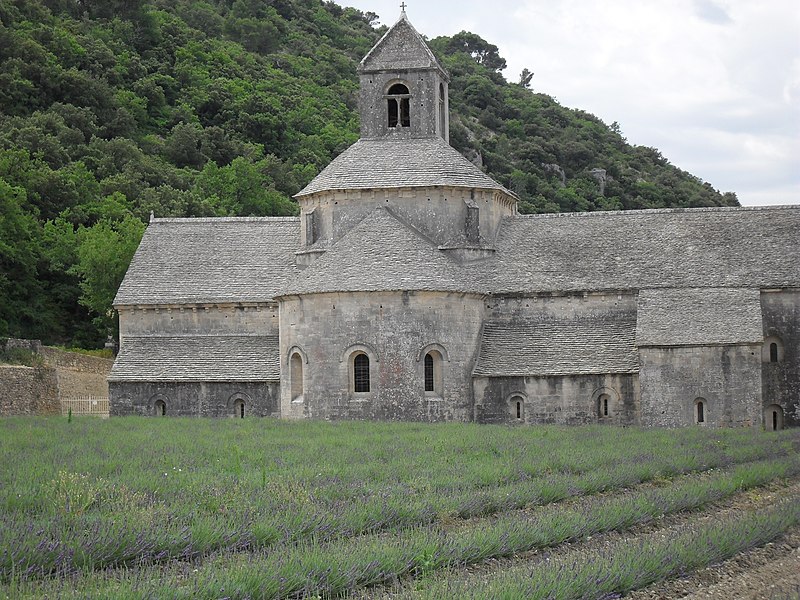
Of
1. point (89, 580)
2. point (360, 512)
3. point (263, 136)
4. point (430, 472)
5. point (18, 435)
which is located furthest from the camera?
point (263, 136)

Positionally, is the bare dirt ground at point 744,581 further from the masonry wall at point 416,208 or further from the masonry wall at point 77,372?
the masonry wall at point 77,372

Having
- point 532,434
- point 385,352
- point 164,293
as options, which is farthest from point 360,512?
point 164,293

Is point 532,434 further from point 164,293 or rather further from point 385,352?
point 164,293

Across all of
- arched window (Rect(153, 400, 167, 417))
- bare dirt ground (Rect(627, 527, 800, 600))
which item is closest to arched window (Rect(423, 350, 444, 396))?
arched window (Rect(153, 400, 167, 417))

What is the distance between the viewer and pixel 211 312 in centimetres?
4269

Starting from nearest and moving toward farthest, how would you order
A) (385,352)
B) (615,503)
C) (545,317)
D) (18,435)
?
(615,503)
(18,435)
(385,352)
(545,317)

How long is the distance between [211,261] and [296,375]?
7067 mm

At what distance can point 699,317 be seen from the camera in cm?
3772

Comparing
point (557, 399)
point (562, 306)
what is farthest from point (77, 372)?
point (557, 399)

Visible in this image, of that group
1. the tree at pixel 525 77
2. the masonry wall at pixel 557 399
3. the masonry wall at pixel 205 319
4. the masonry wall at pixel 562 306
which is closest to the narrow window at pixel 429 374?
the masonry wall at pixel 557 399

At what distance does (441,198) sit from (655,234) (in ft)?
25.6

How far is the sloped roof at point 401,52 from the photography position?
44.3 meters

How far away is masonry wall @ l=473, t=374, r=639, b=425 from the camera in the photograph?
125 feet

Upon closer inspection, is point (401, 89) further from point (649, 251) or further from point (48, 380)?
point (48, 380)
